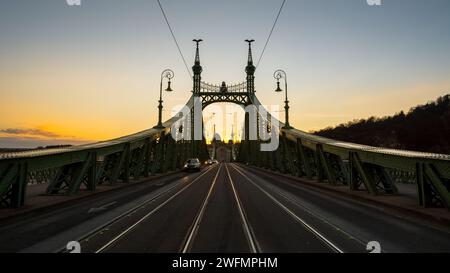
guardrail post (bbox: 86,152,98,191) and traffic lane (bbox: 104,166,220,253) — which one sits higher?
guardrail post (bbox: 86,152,98,191)

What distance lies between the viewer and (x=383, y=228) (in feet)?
27.1

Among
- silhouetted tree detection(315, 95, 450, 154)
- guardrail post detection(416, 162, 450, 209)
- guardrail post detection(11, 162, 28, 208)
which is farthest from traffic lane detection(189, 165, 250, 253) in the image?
silhouetted tree detection(315, 95, 450, 154)

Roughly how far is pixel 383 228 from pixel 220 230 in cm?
445

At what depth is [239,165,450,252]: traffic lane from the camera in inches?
261

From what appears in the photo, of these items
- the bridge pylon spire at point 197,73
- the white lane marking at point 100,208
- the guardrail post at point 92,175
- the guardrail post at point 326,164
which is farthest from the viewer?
the bridge pylon spire at point 197,73

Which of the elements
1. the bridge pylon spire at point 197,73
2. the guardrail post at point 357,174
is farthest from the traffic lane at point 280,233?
the bridge pylon spire at point 197,73

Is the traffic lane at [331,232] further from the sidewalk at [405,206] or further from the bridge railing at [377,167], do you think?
the bridge railing at [377,167]

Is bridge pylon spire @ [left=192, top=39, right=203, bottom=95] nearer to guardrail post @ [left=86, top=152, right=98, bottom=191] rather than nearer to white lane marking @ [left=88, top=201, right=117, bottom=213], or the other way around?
guardrail post @ [left=86, top=152, right=98, bottom=191]

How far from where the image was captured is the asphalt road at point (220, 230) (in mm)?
6531

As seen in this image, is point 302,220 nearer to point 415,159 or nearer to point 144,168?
point 415,159

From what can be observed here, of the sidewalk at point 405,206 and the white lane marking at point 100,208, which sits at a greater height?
the sidewalk at point 405,206

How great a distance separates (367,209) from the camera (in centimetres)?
1130
